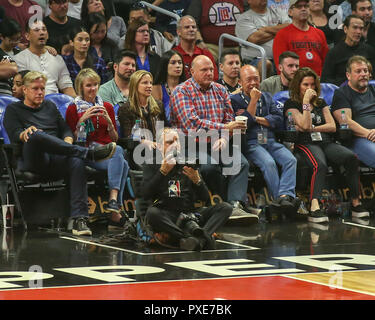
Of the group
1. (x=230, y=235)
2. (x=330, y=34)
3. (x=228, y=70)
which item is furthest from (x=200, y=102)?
(x=330, y=34)

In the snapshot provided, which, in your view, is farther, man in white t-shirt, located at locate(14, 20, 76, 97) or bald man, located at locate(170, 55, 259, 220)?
man in white t-shirt, located at locate(14, 20, 76, 97)

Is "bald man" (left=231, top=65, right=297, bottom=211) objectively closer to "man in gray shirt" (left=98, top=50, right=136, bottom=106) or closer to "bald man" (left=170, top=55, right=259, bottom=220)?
"bald man" (left=170, top=55, right=259, bottom=220)

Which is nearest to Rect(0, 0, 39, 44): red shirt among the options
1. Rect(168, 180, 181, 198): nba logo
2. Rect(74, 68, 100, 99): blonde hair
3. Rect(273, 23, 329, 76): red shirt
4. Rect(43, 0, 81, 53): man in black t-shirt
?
Rect(43, 0, 81, 53): man in black t-shirt

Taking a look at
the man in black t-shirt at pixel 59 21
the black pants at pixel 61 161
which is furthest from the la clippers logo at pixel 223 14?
the black pants at pixel 61 161

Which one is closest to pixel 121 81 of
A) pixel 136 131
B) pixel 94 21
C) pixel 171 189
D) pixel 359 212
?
pixel 136 131

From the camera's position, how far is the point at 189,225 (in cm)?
829

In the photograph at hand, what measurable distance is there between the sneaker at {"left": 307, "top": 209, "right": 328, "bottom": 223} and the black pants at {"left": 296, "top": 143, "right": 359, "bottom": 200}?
0.21 m

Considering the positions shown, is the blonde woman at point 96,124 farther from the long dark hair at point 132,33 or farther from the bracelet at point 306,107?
the bracelet at point 306,107

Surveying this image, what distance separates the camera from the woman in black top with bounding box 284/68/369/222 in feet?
34.4

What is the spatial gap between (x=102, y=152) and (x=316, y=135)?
277cm

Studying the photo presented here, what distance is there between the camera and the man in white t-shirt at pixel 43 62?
418 inches

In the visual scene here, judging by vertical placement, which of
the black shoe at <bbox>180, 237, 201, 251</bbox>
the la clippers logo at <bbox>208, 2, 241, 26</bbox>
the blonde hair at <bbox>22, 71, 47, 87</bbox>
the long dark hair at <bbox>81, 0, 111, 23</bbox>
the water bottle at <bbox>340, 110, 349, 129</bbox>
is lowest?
the black shoe at <bbox>180, 237, 201, 251</bbox>

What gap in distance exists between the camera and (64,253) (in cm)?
791

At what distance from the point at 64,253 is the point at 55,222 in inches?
68.8
